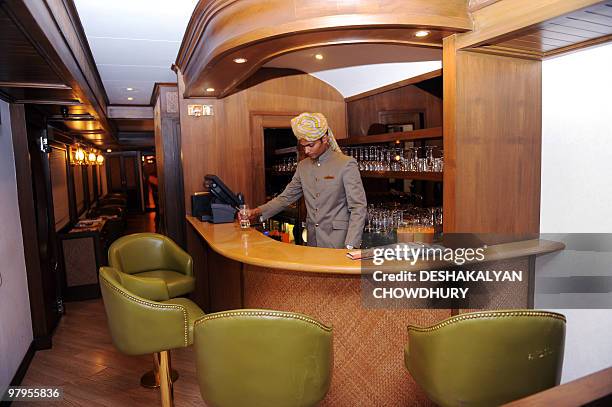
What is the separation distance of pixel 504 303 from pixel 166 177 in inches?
160

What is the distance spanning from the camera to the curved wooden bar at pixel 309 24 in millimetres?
2402

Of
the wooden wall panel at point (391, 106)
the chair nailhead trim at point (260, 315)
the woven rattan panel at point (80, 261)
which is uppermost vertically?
the wooden wall panel at point (391, 106)

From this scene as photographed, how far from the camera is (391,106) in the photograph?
4688 millimetres

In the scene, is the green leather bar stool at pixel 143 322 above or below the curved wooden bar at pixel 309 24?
below

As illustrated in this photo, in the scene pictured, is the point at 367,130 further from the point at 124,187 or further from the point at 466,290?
the point at 124,187

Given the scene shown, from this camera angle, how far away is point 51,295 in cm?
443

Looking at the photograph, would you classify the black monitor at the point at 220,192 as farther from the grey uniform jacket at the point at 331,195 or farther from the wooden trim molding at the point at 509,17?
the wooden trim molding at the point at 509,17

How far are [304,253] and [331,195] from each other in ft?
3.02

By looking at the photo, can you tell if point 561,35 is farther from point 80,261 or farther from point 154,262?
point 80,261

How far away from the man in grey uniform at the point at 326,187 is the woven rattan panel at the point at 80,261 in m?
3.11

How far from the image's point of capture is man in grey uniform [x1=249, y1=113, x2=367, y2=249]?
3.10 m

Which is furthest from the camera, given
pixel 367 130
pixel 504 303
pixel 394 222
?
pixel 367 130

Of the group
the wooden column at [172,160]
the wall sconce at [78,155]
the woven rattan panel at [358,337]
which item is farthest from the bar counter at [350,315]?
the wall sconce at [78,155]

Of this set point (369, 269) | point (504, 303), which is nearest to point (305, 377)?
point (369, 269)
